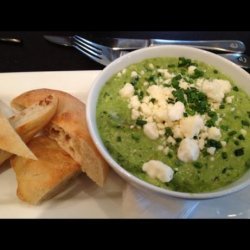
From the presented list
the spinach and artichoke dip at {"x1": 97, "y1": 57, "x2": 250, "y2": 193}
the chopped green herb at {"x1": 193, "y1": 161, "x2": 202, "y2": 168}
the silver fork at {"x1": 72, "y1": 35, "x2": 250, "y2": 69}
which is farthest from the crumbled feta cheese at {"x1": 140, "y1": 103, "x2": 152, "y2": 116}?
the silver fork at {"x1": 72, "y1": 35, "x2": 250, "y2": 69}

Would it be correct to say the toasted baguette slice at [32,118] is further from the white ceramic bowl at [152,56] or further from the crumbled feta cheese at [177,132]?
the crumbled feta cheese at [177,132]

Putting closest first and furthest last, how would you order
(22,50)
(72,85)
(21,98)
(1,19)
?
(21,98) < (72,85) < (22,50) < (1,19)

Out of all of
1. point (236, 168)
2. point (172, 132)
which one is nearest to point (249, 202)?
point (236, 168)

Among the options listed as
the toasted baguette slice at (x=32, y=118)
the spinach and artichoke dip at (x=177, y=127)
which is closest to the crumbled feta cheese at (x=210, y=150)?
the spinach and artichoke dip at (x=177, y=127)

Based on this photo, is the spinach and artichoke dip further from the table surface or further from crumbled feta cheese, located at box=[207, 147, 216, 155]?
the table surface

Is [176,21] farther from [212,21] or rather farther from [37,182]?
[37,182]
